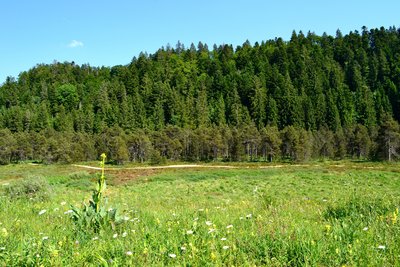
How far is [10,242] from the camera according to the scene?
4641mm

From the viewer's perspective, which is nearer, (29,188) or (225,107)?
(29,188)

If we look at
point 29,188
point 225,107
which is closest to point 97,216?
point 29,188

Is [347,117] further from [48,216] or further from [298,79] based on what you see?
[48,216]

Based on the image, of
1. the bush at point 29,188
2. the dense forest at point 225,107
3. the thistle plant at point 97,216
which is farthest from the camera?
the dense forest at point 225,107

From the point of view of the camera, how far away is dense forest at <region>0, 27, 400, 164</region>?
87.4 meters

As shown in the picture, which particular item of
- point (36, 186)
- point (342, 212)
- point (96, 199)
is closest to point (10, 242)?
point (96, 199)

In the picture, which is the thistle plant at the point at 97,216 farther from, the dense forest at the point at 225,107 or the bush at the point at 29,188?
the dense forest at the point at 225,107

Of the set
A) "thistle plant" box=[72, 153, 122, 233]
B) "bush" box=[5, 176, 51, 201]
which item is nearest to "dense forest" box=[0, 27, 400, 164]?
"bush" box=[5, 176, 51, 201]

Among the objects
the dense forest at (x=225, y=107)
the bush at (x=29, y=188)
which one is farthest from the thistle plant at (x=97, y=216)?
the dense forest at (x=225, y=107)

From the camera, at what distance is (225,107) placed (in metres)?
131

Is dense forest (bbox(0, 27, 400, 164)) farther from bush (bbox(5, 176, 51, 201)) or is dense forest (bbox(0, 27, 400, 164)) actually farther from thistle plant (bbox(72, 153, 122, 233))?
thistle plant (bbox(72, 153, 122, 233))

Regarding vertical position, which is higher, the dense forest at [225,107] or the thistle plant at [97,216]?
the dense forest at [225,107]

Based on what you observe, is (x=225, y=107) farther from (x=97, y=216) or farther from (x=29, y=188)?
(x=97, y=216)

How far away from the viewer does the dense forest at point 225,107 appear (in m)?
87.4
